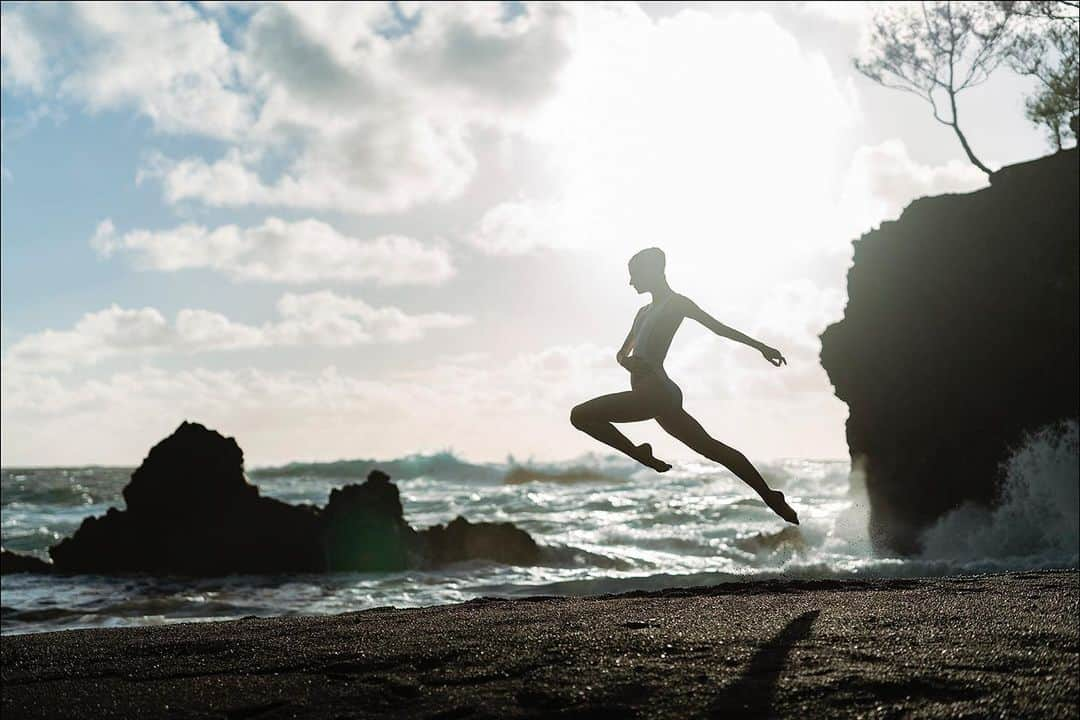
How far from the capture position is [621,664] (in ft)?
15.0

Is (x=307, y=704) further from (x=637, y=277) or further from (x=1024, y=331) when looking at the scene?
(x=1024, y=331)

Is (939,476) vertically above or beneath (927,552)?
above

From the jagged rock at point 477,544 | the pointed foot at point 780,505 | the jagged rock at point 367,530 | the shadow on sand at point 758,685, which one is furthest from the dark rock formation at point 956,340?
the shadow on sand at point 758,685

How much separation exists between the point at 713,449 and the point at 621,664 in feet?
9.60

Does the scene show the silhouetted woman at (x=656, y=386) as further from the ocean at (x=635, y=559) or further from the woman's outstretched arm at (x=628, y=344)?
the ocean at (x=635, y=559)

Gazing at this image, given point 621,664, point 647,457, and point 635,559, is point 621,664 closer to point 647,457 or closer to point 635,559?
point 647,457

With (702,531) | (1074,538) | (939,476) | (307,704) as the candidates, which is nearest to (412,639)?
(307,704)

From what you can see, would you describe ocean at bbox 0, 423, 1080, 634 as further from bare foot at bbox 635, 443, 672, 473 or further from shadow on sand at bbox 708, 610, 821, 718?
shadow on sand at bbox 708, 610, 821, 718

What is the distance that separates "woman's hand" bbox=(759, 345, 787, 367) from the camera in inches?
266

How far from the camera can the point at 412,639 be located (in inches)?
225

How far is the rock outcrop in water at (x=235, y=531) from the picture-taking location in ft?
73.1

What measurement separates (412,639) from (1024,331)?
1838cm

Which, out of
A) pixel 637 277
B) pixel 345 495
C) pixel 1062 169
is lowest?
pixel 345 495

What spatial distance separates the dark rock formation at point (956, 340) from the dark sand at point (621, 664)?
48.6 feet
